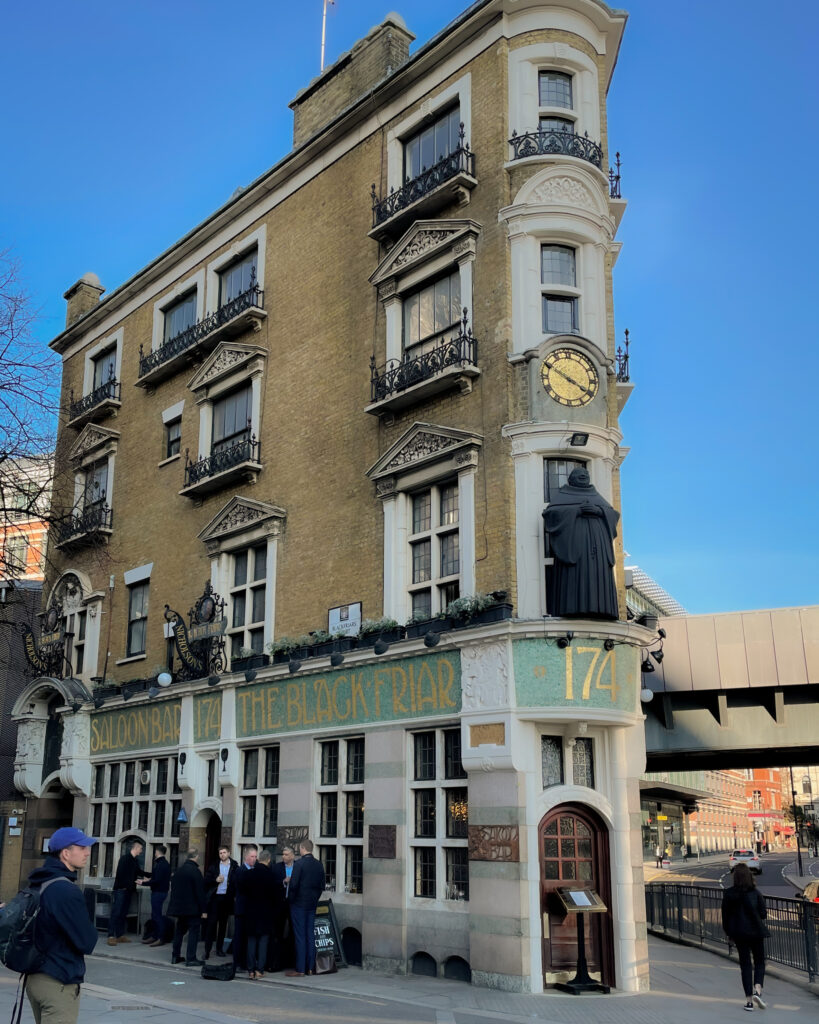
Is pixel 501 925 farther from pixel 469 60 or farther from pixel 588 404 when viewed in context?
pixel 469 60

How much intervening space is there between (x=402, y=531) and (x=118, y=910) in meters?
10.0

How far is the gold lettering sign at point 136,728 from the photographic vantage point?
24.1m

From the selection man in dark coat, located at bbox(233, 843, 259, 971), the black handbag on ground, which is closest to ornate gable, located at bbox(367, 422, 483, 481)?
man in dark coat, located at bbox(233, 843, 259, 971)

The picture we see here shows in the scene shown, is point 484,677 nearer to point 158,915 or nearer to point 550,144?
point 158,915

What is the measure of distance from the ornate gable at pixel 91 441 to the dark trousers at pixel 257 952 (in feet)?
56.8

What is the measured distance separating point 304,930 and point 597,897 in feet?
15.4

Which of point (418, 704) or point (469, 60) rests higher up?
point (469, 60)

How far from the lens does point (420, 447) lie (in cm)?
1902

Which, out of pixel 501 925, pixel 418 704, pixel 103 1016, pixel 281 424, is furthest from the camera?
pixel 281 424

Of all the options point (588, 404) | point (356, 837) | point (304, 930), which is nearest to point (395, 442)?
point (588, 404)

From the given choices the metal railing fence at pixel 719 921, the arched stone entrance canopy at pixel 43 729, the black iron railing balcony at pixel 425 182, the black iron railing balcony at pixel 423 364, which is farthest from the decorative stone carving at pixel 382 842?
the arched stone entrance canopy at pixel 43 729

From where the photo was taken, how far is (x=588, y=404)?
17.7 m

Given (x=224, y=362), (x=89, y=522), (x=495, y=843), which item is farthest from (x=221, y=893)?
(x=89, y=522)

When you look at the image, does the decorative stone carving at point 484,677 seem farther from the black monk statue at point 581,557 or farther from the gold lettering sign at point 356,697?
the black monk statue at point 581,557
